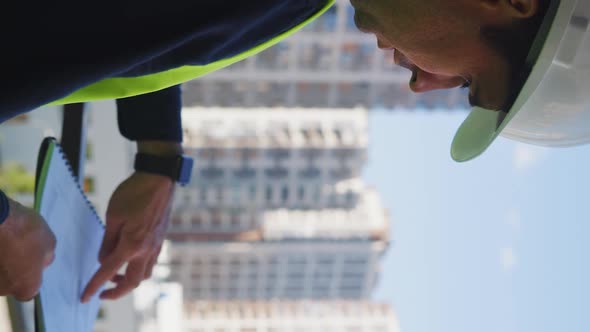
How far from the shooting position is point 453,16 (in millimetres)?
912

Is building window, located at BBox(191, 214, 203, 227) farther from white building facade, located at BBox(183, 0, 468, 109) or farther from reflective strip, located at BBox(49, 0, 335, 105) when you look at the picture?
reflective strip, located at BBox(49, 0, 335, 105)

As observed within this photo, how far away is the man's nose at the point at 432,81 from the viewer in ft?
3.50

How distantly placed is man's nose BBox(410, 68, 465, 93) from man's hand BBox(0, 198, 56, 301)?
2.05 feet

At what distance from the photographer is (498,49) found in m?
0.94

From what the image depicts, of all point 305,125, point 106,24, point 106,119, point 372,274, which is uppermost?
point 106,24

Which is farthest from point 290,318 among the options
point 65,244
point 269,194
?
point 65,244

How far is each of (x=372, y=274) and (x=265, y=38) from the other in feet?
93.8

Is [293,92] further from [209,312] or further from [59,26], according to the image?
[59,26]

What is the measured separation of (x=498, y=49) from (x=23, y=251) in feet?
2.37

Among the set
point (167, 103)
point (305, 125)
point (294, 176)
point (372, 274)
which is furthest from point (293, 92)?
point (167, 103)

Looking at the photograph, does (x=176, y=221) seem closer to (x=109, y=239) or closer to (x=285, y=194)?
(x=285, y=194)

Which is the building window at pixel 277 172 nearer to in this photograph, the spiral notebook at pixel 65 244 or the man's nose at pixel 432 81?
the spiral notebook at pixel 65 244

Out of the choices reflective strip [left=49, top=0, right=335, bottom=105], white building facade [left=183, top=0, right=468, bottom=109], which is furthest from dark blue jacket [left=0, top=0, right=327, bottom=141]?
white building facade [left=183, top=0, right=468, bottom=109]

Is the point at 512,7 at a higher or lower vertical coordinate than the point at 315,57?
higher
